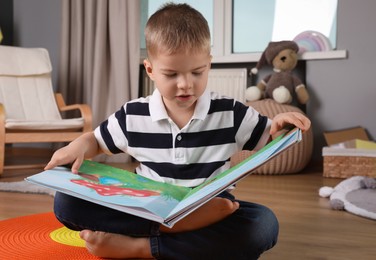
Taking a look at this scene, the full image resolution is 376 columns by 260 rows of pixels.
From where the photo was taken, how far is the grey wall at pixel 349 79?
269cm

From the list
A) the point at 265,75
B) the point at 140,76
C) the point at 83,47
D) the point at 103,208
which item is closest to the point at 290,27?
the point at 265,75

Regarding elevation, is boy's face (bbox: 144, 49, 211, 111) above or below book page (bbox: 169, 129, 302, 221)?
above

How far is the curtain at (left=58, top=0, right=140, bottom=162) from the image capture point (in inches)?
126

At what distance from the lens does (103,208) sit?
3.15 feet

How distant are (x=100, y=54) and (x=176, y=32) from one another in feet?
7.76

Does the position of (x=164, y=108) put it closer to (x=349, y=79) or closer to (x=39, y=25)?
(x=349, y=79)

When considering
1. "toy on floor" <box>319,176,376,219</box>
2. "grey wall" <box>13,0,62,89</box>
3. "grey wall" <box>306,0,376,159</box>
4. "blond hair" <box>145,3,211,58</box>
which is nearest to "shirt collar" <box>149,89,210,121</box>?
"blond hair" <box>145,3,211,58</box>

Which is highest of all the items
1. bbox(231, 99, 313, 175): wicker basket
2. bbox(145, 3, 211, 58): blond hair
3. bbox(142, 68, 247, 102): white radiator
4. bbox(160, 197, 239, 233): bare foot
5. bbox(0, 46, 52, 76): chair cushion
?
bbox(145, 3, 211, 58): blond hair

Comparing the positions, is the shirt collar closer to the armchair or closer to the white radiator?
the armchair

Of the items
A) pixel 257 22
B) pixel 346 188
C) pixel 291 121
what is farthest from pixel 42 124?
pixel 291 121

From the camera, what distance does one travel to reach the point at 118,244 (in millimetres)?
969

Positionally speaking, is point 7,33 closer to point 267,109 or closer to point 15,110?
point 15,110

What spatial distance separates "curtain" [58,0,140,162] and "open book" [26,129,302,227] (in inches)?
89.9

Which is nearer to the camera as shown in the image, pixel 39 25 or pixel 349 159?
pixel 349 159
